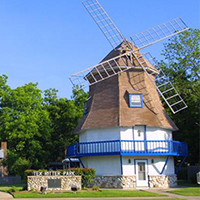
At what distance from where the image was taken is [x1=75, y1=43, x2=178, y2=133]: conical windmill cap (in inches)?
1138

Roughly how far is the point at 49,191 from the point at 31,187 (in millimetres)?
1389

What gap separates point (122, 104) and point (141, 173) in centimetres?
581

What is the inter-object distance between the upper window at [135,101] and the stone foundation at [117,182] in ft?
19.4

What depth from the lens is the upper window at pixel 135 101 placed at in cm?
2972

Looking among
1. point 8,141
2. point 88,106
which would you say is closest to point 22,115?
point 8,141

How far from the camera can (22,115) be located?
40.8 meters

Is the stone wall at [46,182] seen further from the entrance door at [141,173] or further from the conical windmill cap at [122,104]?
the conical windmill cap at [122,104]

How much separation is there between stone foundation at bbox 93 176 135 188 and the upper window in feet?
19.4

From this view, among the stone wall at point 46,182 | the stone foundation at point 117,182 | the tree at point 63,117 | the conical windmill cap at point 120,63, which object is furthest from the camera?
the tree at point 63,117

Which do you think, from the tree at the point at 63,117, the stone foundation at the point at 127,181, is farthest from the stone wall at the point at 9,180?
the stone foundation at the point at 127,181

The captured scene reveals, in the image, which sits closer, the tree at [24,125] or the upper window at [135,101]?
the upper window at [135,101]

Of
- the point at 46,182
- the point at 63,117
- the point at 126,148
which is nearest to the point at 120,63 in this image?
the point at 126,148

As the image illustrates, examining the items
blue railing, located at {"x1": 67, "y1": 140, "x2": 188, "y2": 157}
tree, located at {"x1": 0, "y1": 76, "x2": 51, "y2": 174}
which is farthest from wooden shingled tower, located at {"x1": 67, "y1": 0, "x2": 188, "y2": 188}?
tree, located at {"x1": 0, "y1": 76, "x2": 51, "y2": 174}

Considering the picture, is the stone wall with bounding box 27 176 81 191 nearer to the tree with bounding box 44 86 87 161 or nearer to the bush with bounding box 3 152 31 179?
the bush with bounding box 3 152 31 179
